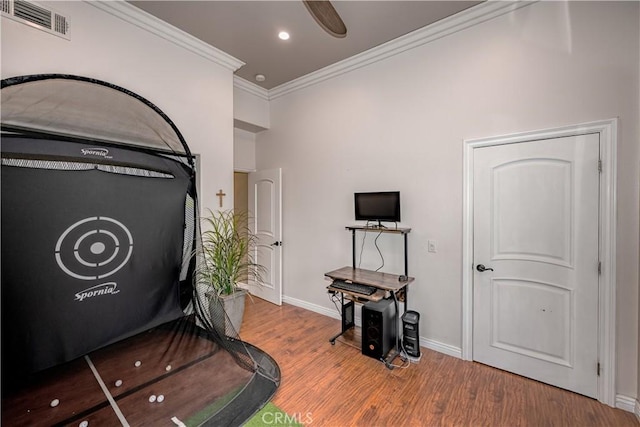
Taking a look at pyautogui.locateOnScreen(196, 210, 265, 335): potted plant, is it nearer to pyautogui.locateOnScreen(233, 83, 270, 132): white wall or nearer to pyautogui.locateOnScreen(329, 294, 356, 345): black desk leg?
pyautogui.locateOnScreen(329, 294, 356, 345): black desk leg

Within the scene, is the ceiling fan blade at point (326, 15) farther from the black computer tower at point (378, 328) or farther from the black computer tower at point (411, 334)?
the black computer tower at point (411, 334)

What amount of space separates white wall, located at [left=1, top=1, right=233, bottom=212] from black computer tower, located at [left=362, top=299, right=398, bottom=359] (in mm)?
1995

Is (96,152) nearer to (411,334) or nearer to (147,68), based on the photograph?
(147,68)

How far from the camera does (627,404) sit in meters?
1.94

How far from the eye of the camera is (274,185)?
4066 mm

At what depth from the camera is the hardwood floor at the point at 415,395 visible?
1.89 m

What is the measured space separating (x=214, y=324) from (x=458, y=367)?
85.3 inches

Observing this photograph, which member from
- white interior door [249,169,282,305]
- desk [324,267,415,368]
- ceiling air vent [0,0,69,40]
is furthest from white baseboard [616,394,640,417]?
ceiling air vent [0,0,69,40]

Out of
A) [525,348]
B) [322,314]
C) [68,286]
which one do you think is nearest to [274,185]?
[322,314]

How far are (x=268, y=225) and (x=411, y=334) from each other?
2.45 m

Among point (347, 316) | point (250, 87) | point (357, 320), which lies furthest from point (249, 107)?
point (357, 320)

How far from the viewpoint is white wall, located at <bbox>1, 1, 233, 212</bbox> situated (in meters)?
2.02

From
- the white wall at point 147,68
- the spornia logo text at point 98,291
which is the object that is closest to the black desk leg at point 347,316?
the white wall at point 147,68

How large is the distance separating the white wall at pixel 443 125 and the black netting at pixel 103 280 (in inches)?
62.5
